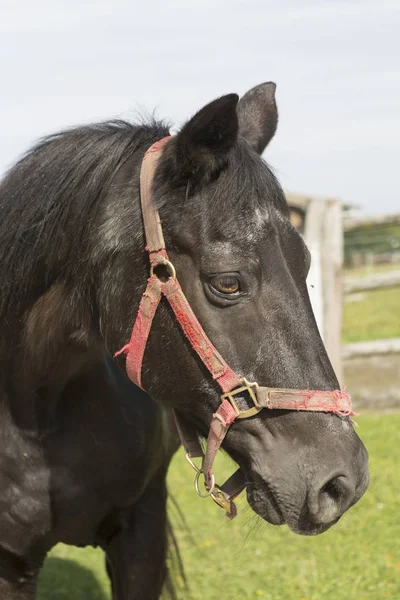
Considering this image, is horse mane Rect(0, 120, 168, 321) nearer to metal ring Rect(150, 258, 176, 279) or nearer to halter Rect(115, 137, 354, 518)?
halter Rect(115, 137, 354, 518)

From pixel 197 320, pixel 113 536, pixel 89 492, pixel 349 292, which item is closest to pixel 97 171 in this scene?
pixel 197 320

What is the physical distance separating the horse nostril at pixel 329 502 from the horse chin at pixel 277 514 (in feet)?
0.15

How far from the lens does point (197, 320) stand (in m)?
2.56

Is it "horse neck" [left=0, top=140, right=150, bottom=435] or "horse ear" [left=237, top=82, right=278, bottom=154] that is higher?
"horse ear" [left=237, top=82, right=278, bottom=154]

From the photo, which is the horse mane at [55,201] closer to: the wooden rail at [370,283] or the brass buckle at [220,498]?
the brass buckle at [220,498]

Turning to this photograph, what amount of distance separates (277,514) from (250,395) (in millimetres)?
390

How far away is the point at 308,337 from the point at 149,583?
1482mm

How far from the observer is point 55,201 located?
9.52 feet

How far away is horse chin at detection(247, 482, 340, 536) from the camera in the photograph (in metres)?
2.47

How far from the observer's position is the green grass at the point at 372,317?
14.1m

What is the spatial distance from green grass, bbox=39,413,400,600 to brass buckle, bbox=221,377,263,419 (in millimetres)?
1968

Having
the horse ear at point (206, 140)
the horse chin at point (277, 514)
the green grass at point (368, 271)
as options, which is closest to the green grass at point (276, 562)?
the horse chin at point (277, 514)

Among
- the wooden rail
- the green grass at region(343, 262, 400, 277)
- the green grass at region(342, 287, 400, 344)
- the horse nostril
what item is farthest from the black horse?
the green grass at region(343, 262, 400, 277)

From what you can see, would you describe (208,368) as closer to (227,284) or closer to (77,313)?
(227,284)
